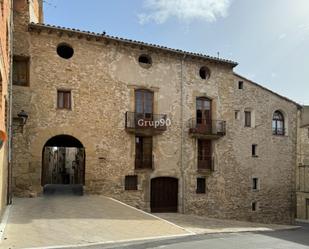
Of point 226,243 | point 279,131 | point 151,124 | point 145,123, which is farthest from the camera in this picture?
point 279,131

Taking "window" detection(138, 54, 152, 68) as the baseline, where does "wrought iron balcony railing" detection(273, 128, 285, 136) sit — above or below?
below

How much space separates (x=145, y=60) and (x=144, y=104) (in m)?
2.61

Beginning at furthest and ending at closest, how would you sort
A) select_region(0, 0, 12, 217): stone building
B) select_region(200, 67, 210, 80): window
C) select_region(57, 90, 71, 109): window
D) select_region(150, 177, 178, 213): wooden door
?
select_region(200, 67, 210, 80): window → select_region(150, 177, 178, 213): wooden door → select_region(57, 90, 71, 109): window → select_region(0, 0, 12, 217): stone building

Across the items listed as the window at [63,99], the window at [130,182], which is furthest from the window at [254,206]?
the window at [63,99]

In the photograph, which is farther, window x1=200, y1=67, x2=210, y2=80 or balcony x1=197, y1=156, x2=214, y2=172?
window x1=200, y1=67, x2=210, y2=80

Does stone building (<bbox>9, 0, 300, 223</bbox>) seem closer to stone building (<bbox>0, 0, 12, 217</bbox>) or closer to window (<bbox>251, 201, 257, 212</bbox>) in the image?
window (<bbox>251, 201, 257, 212</bbox>)

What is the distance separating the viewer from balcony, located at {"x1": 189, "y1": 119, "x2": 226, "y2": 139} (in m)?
22.8

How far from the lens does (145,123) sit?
70.0 ft

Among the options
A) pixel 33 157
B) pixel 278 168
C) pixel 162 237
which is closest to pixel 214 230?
pixel 162 237

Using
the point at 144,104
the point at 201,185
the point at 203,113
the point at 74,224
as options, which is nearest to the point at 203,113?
the point at 203,113

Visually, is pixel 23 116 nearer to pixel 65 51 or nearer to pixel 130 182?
pixel 65 51

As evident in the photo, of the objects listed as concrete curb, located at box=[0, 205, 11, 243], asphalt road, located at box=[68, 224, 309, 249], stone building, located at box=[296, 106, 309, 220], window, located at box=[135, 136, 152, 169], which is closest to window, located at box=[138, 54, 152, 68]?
window, located at box=[135, 136, 152, 169]

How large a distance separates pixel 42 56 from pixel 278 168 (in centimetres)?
1723

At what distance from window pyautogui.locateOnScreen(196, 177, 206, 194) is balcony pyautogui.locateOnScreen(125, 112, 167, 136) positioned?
3994 mm
